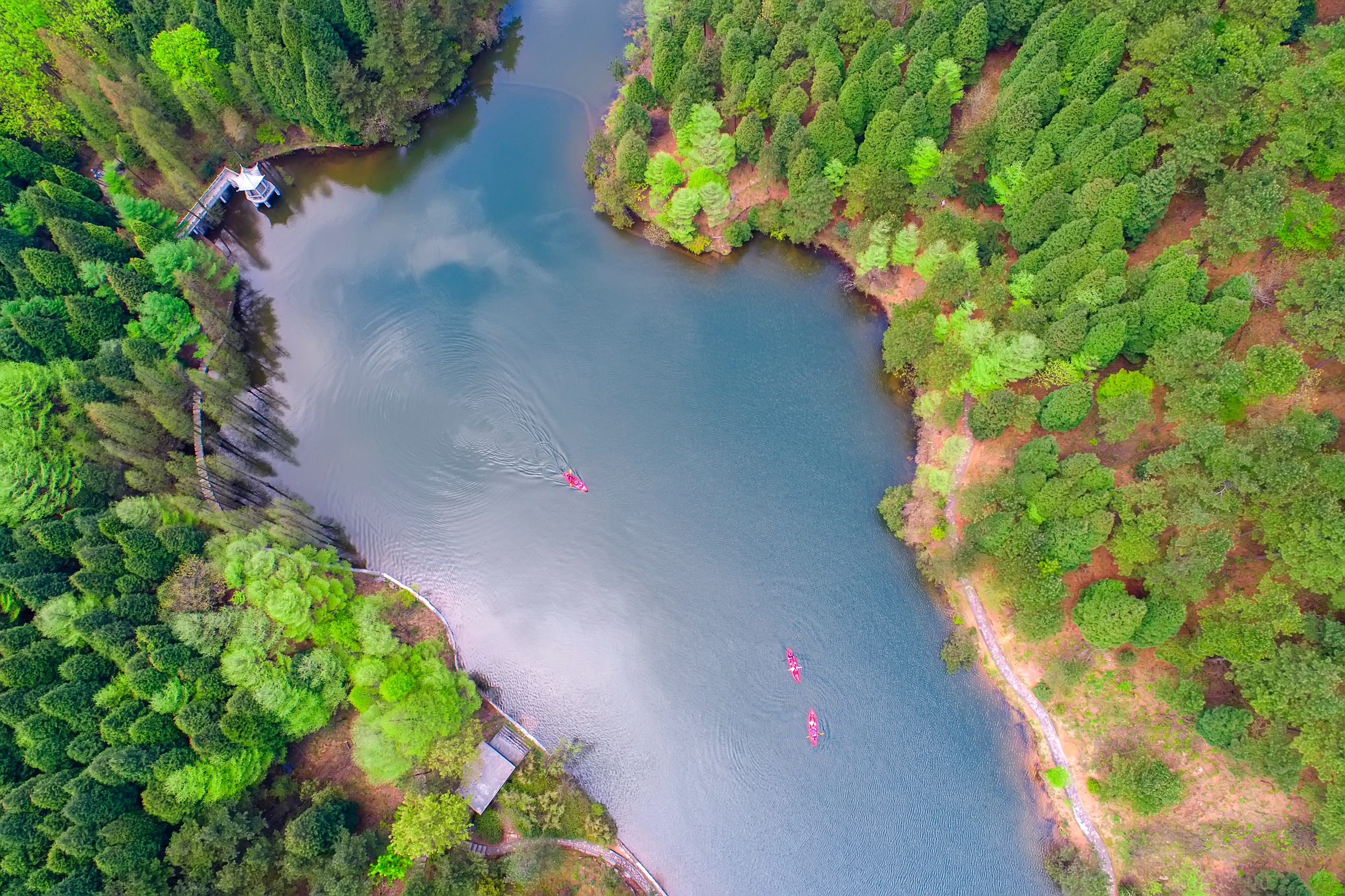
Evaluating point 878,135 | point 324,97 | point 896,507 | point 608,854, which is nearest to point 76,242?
point 324,97

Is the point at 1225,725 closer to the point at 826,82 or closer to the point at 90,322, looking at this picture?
the point at 826,82

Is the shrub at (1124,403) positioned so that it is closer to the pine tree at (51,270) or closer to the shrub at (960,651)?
the shrub at (960,651)

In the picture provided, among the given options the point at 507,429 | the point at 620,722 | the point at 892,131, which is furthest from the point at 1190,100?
the point at 620,722

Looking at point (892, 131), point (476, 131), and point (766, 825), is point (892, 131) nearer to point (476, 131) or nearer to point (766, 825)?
point (476, 131)

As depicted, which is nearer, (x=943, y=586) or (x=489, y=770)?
(x=489, y=770)

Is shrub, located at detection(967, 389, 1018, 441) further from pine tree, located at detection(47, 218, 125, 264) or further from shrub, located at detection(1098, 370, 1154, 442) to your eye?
pine tree, located at detection(47, 218, 125, 264)

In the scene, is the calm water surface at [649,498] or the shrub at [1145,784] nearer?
the shrub at [1145,784]

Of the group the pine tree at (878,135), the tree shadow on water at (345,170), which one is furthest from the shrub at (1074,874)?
the tree shadow on water at (345,170)
